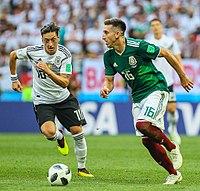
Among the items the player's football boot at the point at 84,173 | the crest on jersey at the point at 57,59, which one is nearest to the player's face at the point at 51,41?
the crest on jersey at the point at 57,59

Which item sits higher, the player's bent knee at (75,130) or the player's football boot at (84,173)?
the player's bent knee at (75,130)

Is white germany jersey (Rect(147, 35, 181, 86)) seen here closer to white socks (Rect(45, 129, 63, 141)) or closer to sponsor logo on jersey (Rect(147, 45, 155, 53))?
white socks (Rect(45, 129, 63, 141))

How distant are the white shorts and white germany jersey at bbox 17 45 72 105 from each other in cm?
133

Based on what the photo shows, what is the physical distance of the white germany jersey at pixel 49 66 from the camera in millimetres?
9820

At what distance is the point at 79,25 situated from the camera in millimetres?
23234

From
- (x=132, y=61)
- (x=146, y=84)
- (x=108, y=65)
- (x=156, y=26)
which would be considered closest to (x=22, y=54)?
(x=108, y=65)

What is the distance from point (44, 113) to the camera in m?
9.92

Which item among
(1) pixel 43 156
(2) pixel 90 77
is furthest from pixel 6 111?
(1) pixel 43 156

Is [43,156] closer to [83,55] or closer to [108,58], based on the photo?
[108,58]

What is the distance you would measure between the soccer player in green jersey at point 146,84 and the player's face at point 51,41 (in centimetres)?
86

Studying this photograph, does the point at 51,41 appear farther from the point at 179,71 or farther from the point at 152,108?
the point at 179,71

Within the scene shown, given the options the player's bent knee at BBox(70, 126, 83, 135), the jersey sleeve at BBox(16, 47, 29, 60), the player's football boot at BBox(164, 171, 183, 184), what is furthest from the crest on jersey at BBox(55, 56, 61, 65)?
the player's football boot at BBox(164, 171, 183, 184)

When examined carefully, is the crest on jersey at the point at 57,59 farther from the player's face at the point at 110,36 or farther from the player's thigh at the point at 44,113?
the player's face at the point at 110,36

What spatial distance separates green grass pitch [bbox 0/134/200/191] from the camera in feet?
27.8
